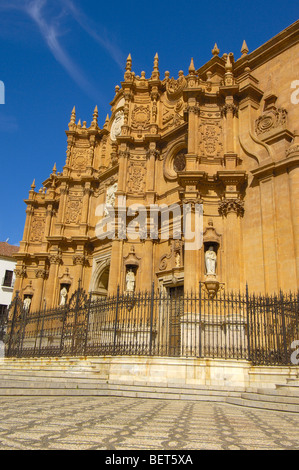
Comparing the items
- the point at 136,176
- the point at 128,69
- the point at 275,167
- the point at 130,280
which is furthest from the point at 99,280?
the point at 128,69

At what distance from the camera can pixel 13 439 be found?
333 centimetres

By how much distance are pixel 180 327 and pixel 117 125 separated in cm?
1566

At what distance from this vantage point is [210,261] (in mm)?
14812

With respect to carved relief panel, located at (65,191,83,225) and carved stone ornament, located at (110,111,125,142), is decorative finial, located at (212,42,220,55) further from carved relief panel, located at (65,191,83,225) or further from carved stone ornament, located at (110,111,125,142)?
carved relief panel, located at (65,191,83,225)

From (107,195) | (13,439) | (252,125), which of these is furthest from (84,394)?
(107,195)

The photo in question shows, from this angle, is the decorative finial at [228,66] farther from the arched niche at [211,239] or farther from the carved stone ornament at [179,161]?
the arched niche at [211,239]

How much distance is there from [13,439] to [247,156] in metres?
14.6

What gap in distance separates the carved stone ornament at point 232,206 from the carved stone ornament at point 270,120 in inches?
126

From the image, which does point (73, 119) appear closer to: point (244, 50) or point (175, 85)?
point (175, 85)

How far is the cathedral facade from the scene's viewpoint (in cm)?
1447

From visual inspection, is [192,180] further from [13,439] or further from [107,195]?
[13,439]

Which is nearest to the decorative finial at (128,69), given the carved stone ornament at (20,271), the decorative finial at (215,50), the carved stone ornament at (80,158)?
the decorative finial at (215,50)

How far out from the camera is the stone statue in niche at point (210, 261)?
1464 centimetres

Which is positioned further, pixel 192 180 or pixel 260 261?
pixel 192 180
